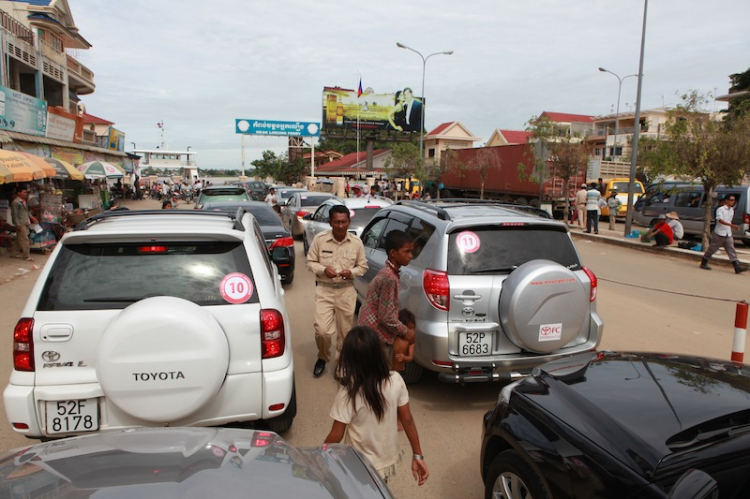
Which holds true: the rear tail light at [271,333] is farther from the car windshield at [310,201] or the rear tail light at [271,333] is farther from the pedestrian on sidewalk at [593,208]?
the pedestrian on sidewalk at [593,208]

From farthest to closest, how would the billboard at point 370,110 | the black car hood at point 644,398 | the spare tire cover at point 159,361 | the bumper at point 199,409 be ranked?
the billboard at point 370,110
the bumper at point 199,409
the spare tire cover at point 159,361
the black car hood at point 644,398

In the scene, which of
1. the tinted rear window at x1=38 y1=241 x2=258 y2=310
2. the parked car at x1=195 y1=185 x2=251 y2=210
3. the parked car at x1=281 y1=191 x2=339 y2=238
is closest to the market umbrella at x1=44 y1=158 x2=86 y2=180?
the parked car at x1=195 y1=185 x2=251 y2=210

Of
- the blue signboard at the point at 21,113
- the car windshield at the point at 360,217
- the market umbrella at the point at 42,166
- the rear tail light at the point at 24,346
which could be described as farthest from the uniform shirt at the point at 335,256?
the blue signboard at the point at 21,113

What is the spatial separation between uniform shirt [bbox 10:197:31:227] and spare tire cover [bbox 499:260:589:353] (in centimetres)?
1221

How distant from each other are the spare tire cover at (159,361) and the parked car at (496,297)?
1.98m

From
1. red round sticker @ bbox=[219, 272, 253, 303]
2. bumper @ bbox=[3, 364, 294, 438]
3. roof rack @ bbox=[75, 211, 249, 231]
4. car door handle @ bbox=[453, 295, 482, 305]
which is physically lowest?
bumper @ bbox=[3, 364, 294, 438]

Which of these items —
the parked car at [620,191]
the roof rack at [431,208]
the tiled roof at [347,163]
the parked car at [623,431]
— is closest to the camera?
the parked car at [623,431]

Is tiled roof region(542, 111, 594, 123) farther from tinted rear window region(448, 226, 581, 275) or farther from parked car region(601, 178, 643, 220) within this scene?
tinted rear window region(448, 226, 581, 275)

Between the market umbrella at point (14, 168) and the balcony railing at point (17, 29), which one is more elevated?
the balcony railing at point (17, 29)

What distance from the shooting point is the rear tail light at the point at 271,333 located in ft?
11.1

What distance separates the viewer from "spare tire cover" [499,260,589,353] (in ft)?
13.4

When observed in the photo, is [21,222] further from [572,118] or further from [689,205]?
[572,118]

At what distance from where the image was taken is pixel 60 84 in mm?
28719

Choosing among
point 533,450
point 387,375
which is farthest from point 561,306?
point 387,375
